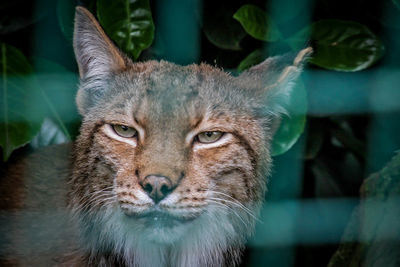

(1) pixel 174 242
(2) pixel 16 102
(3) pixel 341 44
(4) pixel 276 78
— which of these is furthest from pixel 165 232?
(3) pixel 341 44

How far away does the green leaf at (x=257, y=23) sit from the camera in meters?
2.57

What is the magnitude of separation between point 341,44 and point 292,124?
0.47 meters

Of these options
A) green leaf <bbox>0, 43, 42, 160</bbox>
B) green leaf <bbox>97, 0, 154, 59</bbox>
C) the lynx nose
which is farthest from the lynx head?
green leaf <bbox>0, 43, 42, 160</bbox>

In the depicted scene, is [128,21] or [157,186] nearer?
[157,186]

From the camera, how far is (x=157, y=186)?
184cm

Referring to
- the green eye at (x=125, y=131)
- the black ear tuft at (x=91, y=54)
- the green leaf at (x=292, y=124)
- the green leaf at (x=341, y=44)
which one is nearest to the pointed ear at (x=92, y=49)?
the black ear tuft at (x=91, y=54)

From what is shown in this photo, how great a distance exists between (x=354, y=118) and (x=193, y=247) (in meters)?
1.48

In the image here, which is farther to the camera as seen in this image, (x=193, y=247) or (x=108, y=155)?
(x=193, y=247)

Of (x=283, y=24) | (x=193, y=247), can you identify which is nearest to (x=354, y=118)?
(x=283, y=24)

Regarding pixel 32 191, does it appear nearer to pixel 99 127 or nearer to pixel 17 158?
pixel 17 158

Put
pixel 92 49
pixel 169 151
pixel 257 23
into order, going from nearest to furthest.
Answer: pixel 169 151 → pixel 92 49 → pixel 257 23

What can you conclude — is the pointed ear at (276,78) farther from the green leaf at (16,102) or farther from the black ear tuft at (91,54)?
the green leaf at (16,102)

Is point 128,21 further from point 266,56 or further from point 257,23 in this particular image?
point 266,56

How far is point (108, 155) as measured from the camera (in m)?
2.11
